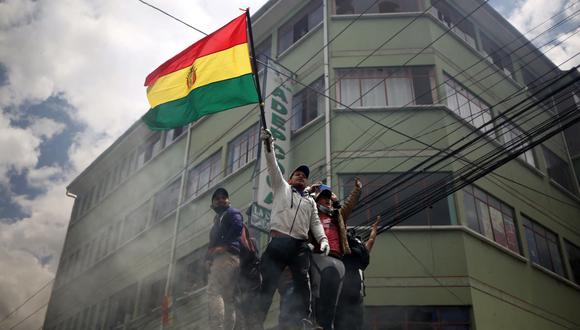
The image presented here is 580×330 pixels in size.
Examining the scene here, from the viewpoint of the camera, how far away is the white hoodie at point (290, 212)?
18.8 feet

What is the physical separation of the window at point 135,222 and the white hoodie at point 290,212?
1693 centimetres

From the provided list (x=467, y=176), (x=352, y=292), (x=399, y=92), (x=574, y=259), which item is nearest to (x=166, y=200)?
(x=399, y=92)

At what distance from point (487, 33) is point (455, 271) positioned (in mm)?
9326

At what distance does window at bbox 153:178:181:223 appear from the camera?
20422 millimetres

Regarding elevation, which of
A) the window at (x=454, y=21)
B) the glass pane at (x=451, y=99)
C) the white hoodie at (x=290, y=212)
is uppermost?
the window at (x=454, y=21)

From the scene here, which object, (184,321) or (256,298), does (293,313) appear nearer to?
(256,298)

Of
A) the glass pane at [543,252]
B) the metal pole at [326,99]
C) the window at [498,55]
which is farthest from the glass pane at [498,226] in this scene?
the window at [498,55]

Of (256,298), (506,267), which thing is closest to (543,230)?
(506,267)

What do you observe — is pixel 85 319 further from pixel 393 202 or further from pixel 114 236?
pixel 393 202

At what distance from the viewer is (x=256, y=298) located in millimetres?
5895

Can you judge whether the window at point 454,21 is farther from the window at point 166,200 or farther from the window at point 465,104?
the window at point 166,200

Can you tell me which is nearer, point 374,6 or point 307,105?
point 307,105

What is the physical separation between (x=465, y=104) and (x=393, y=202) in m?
4.03

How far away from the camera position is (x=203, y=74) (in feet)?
26.5
